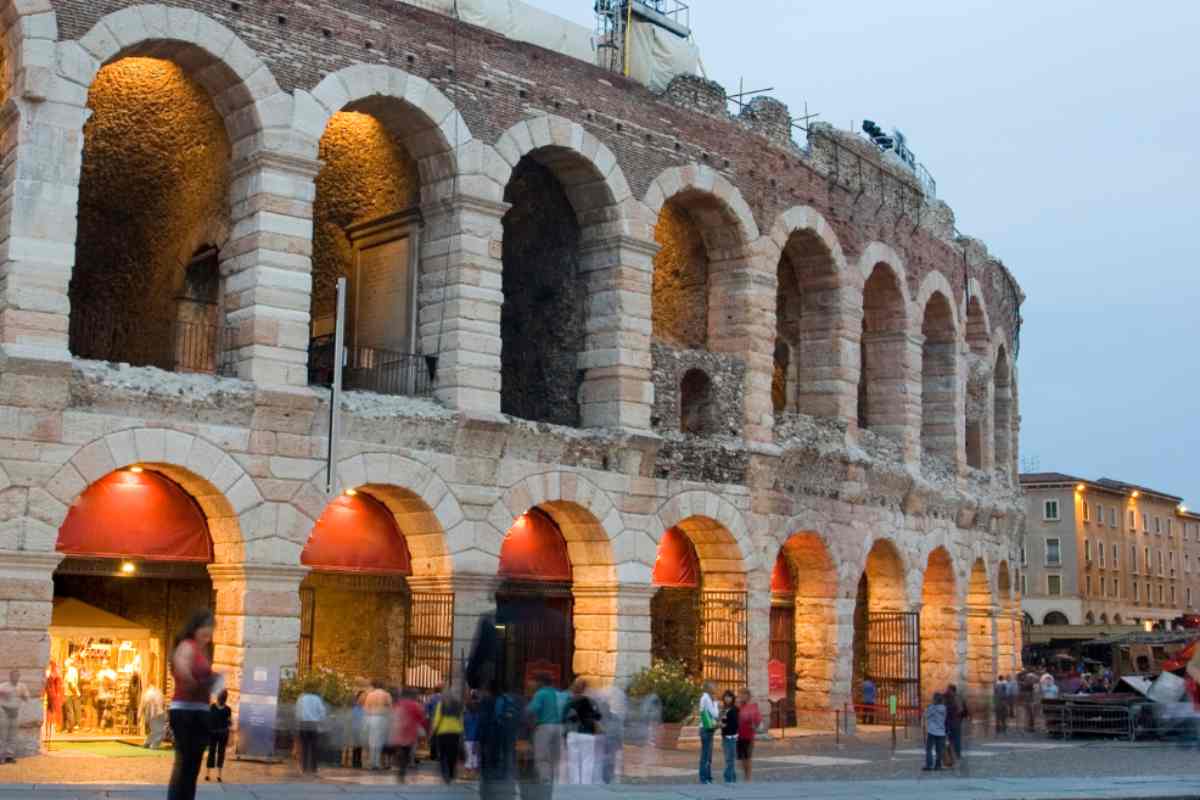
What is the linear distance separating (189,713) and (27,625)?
8.61 meters

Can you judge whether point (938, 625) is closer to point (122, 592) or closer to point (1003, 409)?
point (1003, 409)

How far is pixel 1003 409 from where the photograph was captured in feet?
129

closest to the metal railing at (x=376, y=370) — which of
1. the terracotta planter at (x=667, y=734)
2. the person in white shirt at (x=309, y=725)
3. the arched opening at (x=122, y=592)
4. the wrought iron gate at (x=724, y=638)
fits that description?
the arched opening at (x=122, y=592)

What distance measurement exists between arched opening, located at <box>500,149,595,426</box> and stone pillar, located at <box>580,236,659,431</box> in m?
0.26

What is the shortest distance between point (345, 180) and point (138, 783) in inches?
422

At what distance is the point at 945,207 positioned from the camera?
3519cm

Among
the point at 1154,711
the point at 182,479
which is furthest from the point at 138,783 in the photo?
the point at 1154,711

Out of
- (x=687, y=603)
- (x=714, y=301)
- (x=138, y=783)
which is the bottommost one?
(x=138, y=783)

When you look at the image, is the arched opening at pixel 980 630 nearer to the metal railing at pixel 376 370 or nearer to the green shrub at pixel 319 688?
the metal railing at pixel 376 370

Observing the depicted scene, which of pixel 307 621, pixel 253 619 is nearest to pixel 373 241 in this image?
pixel 307 621

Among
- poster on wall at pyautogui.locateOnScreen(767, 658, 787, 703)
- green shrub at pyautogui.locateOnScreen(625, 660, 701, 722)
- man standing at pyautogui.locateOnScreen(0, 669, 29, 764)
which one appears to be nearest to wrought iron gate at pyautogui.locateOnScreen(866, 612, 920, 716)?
poster on wall at pyautogui.locateOnScreen(767, 658, 787, 703)

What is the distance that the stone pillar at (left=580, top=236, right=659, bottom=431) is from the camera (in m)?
24.0

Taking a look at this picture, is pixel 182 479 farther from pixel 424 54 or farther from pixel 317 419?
pixel 424 54

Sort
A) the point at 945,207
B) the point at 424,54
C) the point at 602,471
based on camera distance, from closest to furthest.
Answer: the point at 424,54, the point at 602,471, the point at 945,207
